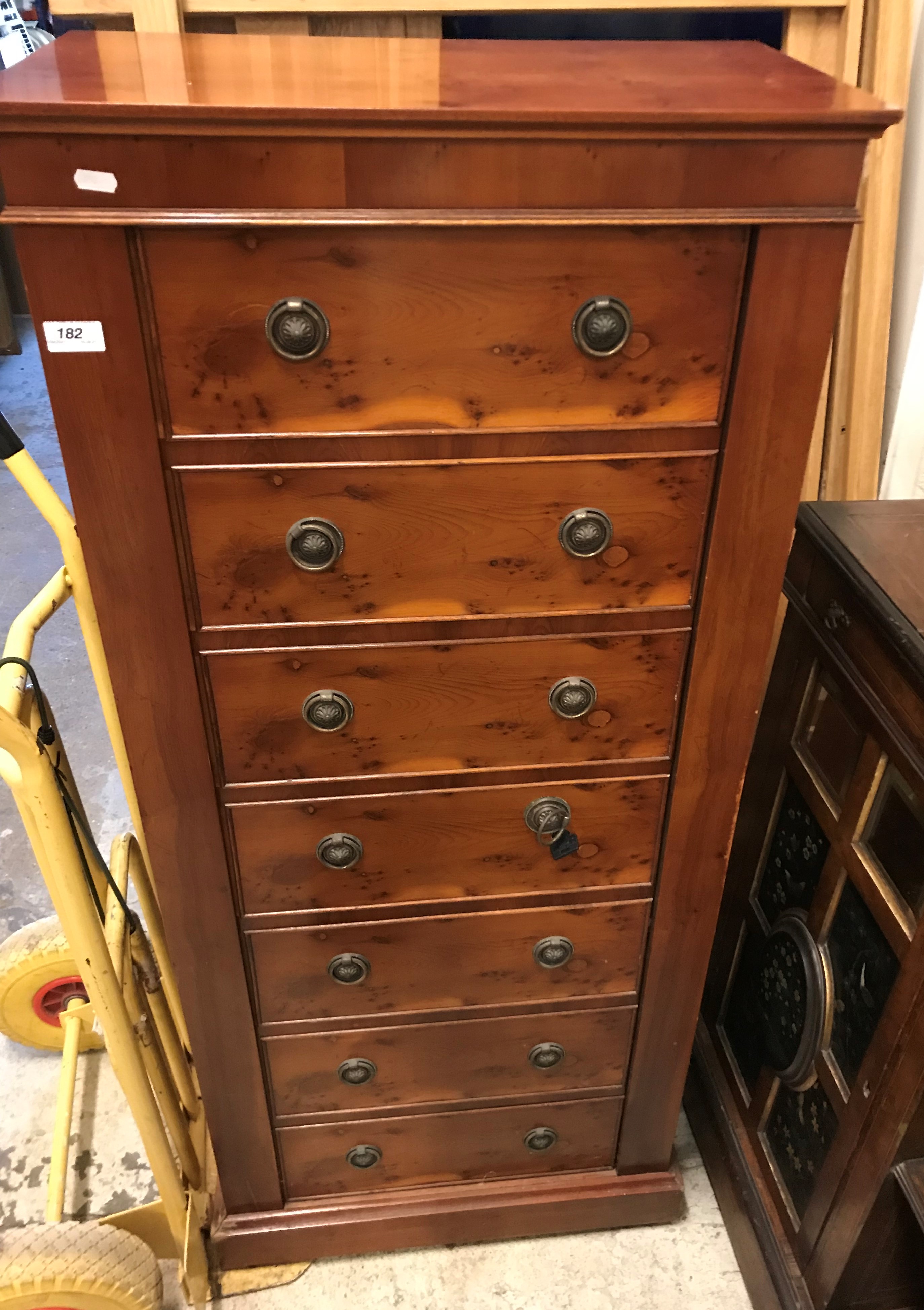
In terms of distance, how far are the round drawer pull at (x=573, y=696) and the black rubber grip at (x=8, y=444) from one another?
1.97 feet

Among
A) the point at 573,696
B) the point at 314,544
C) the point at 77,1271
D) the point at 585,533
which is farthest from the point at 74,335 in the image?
the point at 77,1271

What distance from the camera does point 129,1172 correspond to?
5.55 ft

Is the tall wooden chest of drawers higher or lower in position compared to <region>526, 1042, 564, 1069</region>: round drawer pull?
higher

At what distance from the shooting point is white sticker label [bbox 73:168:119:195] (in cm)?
77

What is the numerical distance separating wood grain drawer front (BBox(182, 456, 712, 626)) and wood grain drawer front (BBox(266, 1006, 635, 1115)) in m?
0.66

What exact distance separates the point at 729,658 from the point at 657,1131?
2.80ft

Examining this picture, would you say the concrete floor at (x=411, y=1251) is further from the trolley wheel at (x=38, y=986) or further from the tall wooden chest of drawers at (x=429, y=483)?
the tall wooden chest of drawers at (x=429, y=483)

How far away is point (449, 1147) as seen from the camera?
151cm

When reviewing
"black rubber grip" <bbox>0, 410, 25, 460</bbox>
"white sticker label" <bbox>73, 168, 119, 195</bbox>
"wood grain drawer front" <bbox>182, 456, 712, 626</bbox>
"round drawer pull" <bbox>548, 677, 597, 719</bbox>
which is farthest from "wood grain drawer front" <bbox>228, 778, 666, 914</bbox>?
"white sticker label" <bbox>73, 168, 119, 195</bbox>

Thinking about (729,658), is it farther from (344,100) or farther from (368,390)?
(344,100)

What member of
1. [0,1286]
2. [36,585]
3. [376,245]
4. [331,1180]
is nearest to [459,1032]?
[331,1180]

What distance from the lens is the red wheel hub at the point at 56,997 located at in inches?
69.6

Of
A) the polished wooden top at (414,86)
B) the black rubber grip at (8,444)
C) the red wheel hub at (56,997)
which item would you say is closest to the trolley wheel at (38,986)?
the red wheel hub at (56,997)

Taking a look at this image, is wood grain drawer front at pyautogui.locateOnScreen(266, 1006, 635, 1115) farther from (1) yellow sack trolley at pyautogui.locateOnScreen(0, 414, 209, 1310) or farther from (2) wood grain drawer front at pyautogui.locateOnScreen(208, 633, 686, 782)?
(2) wood grain drawer front at pyautogui.locateOnScreen(208, 633, 686, 782)
